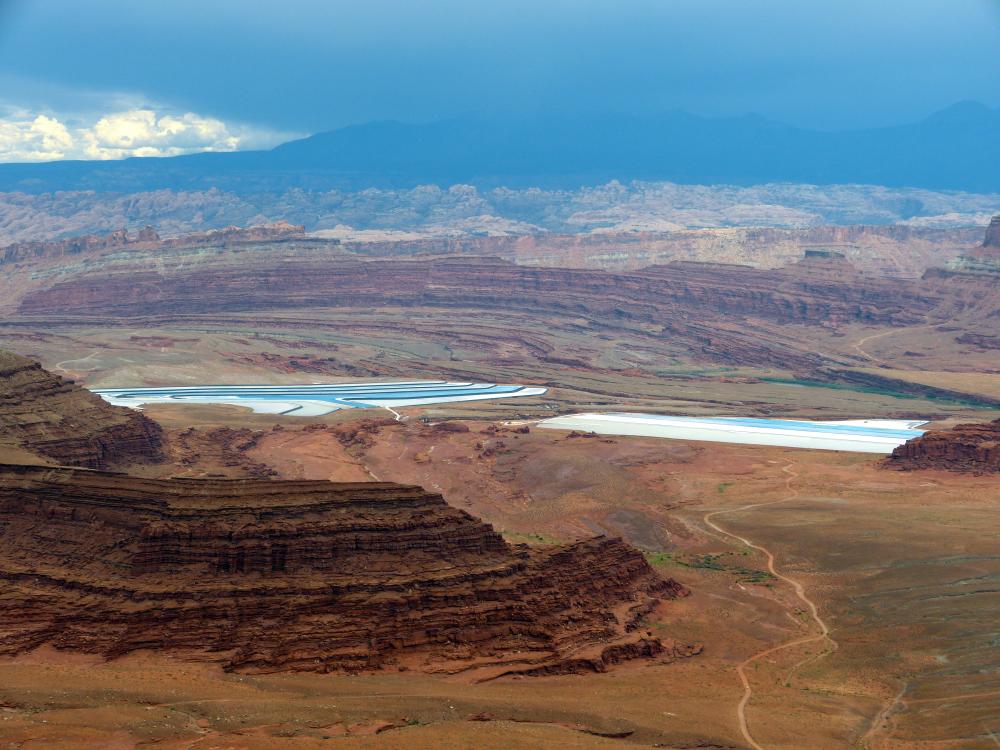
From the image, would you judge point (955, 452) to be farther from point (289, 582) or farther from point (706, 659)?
point (289, 582)

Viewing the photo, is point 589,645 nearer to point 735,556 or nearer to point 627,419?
point 735,556

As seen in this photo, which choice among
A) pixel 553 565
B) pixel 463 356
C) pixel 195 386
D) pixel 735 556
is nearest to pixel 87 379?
pixel 195 386

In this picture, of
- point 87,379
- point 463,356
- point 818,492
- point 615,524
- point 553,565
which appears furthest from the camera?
point 463,356

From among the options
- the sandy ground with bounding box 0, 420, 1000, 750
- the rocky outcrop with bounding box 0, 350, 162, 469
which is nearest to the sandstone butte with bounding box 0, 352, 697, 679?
the sandy ground with bounding box 0, 420, 1000, 750

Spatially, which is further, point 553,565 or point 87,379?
point 87,379

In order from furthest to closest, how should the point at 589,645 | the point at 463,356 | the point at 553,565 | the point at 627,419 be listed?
the point at 463,356
the point at 627,419
the point at 553,565
the point at 589,645

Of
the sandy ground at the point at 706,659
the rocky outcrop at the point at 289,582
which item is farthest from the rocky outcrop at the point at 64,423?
the rocky outcrop at the point at 289,582

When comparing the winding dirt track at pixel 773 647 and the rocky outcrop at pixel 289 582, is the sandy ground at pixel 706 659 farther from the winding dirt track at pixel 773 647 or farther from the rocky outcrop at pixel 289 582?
the rocky outcrop at pixel 289 582

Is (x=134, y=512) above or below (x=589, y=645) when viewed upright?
above
